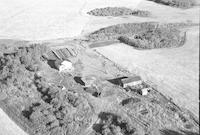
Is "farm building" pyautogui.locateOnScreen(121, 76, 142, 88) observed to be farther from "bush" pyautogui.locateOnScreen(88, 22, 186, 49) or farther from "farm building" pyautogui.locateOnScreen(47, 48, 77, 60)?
"farm building" pyautogui.locateOnScreen(47, 48, 77, 60)

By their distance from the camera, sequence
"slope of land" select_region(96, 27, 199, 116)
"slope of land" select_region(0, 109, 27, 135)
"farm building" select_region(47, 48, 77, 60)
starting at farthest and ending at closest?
"farm building" select_region(47, 48, 77, 60) → "slope of land" select_region(96, 27, 199, 116) → "slope of land" select_region(0, 109, 27, 135)

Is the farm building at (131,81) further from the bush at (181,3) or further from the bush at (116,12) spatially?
the bush at (181,3)

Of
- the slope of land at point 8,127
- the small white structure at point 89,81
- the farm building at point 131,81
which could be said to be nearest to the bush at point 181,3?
the farm building at point 131,81

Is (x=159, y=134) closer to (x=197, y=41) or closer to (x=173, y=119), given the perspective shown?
(x=173, y=119)

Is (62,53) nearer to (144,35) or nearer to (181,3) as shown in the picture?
(144,35)

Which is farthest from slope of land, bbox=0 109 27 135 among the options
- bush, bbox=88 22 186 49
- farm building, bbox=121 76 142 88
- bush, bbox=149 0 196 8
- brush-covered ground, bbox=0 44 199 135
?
bush, bbox=149 0 196 8

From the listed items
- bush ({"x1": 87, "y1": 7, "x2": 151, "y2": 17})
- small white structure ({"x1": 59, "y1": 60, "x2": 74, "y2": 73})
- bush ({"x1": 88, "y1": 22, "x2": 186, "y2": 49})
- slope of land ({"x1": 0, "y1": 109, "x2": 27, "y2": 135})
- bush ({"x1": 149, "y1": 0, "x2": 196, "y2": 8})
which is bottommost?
slope of land ({"x1": 0, "y1": 109, "x2": 27, "y2": 135})

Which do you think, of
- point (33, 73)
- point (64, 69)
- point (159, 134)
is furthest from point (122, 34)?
point (159, 134)
